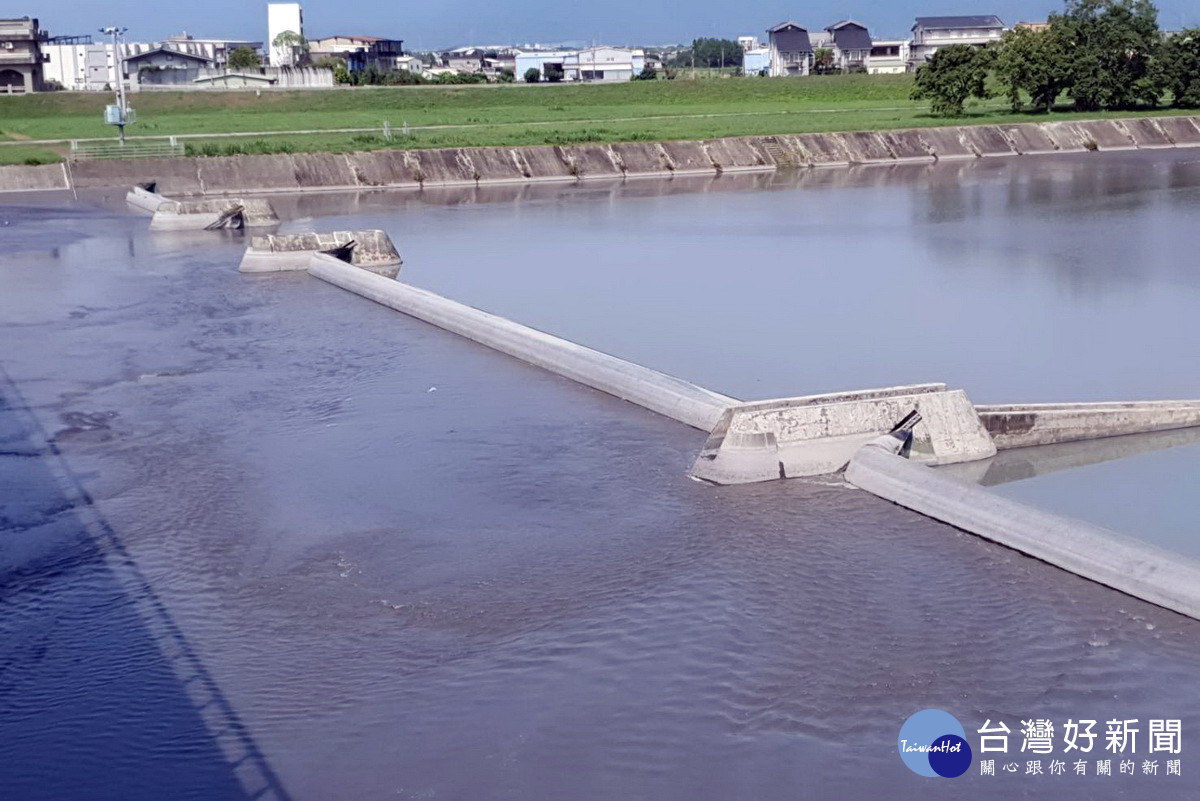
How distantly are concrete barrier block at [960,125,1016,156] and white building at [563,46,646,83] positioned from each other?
5986cm

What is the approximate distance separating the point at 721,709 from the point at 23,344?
10630 mm

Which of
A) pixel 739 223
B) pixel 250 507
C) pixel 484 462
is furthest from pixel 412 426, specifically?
pixel 739 223

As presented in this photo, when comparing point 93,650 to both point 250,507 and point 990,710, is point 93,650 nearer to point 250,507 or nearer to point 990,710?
point 250,507

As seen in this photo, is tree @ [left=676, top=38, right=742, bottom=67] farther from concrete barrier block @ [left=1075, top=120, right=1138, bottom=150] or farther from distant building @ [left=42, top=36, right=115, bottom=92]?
concrete barrier block @ [left=1075, top=120, right=1138, bottom=150]

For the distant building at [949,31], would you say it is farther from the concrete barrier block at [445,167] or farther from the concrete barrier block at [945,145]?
the concrete barrier block at [445,167]

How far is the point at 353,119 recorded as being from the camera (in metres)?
44.7

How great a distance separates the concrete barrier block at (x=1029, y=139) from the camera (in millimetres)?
36656

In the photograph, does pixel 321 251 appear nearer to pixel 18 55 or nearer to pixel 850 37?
pixel 18 55

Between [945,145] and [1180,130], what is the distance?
8.09m

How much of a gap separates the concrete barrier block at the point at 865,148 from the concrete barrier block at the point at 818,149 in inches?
5.3

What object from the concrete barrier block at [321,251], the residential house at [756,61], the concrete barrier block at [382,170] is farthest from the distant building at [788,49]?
the concrete barrier block at [321,251]

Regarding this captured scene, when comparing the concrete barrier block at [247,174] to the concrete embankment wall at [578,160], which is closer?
the concrete barrier block at [247,174]

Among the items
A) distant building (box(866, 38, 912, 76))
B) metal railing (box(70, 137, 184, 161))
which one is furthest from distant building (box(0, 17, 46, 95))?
distant building (box(866, 38, 912, 76))

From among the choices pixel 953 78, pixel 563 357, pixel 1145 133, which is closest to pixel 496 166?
pixel 953 78
